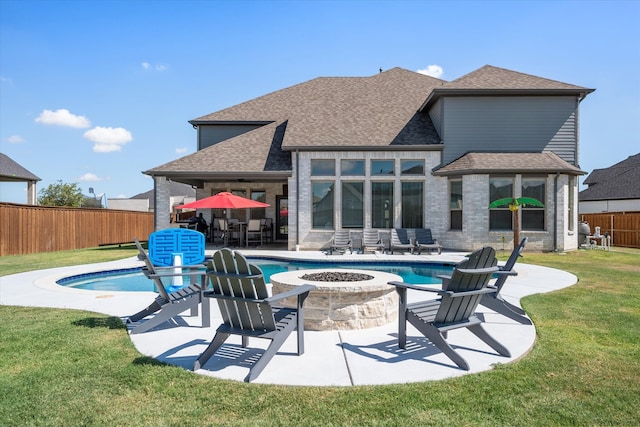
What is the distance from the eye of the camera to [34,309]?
20.5 ft

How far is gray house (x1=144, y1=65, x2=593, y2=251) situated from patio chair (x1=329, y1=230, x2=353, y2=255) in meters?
0.50

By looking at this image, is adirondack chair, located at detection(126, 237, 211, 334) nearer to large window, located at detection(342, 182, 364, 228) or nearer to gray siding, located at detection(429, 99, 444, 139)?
large window, located at detection(342, 182, 364, 228)

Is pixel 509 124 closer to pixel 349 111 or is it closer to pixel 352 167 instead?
pixel 352 167

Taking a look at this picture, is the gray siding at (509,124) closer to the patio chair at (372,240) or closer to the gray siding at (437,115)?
the gray siding at (437,115)

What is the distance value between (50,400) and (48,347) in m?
1.51

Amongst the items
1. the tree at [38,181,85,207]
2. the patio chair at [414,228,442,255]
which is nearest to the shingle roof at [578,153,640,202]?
the patio chair at [414,228,442,255]

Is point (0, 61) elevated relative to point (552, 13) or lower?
elevated

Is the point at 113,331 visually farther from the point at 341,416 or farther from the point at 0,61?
the point at 0,61

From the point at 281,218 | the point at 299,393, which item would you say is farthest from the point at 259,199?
the point at 299,393

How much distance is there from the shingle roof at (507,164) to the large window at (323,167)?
3.97 m

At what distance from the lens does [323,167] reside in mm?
16469

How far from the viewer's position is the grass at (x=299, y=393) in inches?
115

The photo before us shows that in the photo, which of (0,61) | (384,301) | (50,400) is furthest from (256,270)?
(0,61)

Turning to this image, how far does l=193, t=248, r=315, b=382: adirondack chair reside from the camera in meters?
3.68
